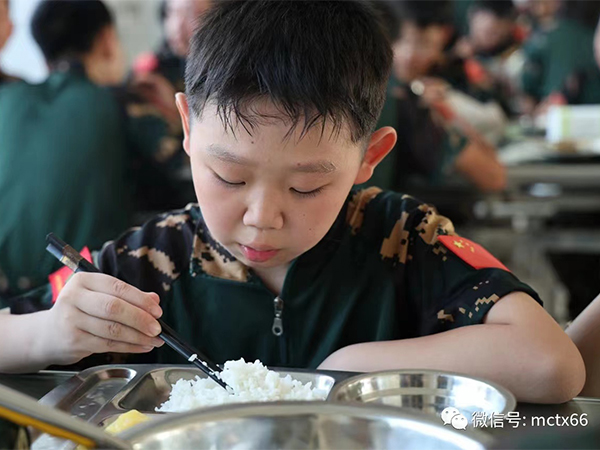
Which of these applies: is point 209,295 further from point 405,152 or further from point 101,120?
point 405,152

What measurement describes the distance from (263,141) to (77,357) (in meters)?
0.41

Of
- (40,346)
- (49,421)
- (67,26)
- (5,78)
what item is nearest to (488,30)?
(67,26)

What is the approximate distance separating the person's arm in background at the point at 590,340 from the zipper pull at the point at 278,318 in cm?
46

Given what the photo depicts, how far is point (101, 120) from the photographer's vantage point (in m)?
2.43

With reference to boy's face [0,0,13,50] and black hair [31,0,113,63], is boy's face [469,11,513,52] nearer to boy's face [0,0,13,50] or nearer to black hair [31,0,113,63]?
black hair [31,0,113,63]

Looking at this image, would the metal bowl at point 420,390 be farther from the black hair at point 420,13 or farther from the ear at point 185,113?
the black hair at point 420,13

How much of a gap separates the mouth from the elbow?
40 centimetres

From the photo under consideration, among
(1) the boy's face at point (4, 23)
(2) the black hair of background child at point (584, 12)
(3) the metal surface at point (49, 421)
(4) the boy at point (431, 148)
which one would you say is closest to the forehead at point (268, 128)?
(3) the metal surface at point (49, 421)

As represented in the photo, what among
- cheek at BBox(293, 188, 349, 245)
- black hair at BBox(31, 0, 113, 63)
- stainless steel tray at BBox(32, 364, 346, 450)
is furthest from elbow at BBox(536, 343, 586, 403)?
black hair at BBox(31, 0, 113, 63)

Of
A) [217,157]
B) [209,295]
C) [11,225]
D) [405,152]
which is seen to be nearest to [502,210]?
[405,152]

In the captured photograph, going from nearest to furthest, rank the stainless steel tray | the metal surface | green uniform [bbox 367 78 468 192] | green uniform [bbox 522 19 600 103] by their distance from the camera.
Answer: the metal surface < the stainless steel tray < green uniform [bbox 367 78 468 192] < green uniform [bbox 522 19 600 103]

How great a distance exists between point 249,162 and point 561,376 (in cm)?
49

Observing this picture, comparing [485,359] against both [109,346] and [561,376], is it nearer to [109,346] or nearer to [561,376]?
[561,376]

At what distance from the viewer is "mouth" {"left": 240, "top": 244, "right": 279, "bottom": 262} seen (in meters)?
1.09
